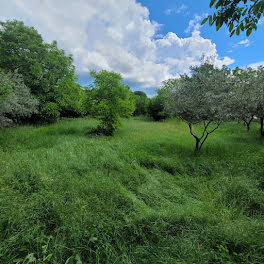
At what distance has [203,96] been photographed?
517cm

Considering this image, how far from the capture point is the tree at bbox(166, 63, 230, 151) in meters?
4.96

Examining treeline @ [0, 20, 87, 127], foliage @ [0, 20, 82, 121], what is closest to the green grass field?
treeline @ [0, 20, 87, 127]

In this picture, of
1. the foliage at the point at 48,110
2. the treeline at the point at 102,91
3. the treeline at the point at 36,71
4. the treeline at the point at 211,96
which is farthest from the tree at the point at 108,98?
the foliage at the point at 48,110

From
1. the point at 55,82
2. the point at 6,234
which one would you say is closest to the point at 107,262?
the point at 6,234

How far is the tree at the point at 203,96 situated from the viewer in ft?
16.3

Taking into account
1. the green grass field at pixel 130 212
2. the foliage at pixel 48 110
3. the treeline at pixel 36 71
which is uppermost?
the treeline at pixel 36 71

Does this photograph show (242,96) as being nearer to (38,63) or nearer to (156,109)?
(38,63)

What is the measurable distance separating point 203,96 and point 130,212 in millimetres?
5175

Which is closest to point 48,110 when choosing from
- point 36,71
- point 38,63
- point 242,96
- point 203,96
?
point 36,71

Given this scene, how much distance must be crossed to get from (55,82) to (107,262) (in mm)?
15337

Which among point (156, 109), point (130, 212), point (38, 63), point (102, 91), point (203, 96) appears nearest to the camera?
point (130, 212)

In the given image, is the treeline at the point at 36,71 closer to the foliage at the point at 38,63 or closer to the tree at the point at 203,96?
the foliage at the point at 38,63

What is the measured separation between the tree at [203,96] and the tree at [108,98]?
4513mm

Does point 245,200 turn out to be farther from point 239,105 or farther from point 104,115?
point 104,115
